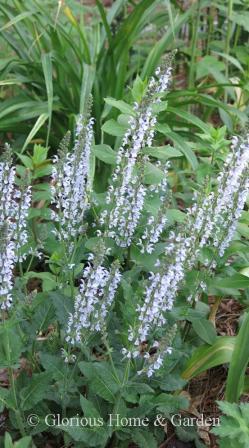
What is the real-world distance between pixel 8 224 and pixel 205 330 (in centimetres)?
107

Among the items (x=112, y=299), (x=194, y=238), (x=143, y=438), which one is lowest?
(x=143, y=438)

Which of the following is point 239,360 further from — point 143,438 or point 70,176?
point 70,176

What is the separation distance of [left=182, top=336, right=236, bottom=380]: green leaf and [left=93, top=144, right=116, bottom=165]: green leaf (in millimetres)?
895

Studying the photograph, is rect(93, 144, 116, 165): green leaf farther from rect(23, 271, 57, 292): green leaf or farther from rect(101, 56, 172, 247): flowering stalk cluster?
rect(23, 271, 57, 292): green leaf

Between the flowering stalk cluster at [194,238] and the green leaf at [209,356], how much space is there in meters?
0.34

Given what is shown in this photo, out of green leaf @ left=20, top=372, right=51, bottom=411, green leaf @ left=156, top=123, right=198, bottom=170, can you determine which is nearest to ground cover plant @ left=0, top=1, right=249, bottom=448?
green leaf @ left=20, top=372, right=51, bottom=411

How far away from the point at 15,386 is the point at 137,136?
107 centimetres

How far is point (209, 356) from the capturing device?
266cm

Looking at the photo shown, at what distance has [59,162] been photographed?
235 cm

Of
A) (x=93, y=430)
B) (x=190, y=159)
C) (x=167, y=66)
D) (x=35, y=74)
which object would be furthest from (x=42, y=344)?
(x=35, y=74)

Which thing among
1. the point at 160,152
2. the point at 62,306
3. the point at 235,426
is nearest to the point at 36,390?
the point at 62,306

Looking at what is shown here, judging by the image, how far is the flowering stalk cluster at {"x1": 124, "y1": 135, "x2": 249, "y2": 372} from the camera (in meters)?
2.07

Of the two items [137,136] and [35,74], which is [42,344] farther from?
[35,74]

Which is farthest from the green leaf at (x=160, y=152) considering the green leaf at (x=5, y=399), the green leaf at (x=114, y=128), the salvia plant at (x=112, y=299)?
the green leaf at (x=5, y=399)
